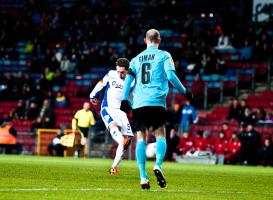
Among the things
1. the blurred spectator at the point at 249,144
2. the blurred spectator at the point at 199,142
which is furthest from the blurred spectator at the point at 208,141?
the blurred spectator at the point at 249,144

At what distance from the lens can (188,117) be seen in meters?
31.0

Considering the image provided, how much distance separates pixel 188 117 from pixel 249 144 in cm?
301

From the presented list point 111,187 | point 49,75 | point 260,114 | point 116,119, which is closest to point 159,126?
point 111,187

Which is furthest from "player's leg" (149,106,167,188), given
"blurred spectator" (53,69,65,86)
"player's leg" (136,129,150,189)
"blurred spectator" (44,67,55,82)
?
"blurred spectator" (53,69,65,86)

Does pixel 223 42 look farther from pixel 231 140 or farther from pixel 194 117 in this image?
pixel 231 140

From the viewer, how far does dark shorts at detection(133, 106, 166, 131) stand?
12836 millimetres

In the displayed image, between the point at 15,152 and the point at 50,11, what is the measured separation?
12701 mm

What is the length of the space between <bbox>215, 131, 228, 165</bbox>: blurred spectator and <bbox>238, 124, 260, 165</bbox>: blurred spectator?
61 centimetres

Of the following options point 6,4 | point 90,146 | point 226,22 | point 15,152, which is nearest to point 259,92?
point 226,22

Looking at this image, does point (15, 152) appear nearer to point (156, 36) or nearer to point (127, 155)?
point (127, 155)

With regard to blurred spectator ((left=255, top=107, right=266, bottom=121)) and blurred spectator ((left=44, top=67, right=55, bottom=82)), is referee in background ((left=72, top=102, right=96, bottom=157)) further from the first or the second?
blurred spectator ((left=44, top=67, right=55, bottom=82))

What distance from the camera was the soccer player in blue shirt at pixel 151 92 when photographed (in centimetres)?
1283

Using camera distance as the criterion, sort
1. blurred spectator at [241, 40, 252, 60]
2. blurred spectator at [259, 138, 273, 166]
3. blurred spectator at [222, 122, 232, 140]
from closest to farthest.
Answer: blurred spectator at [259, 138, 273, 166]
blurred spectator at [222, 122, 232, 140]
blurred spectator at [241, 40, 252, 60]

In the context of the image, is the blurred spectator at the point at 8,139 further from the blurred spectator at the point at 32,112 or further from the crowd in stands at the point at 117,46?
the blurred spectator at the point at 32,112
